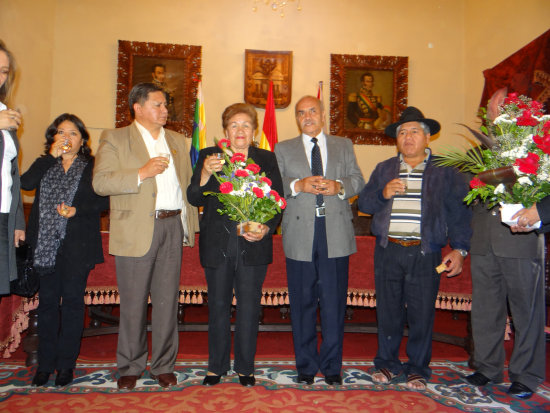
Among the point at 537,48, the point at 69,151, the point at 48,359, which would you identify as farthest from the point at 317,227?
the point at 537,48

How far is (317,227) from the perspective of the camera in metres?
2.83

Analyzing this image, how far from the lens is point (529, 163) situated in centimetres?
221

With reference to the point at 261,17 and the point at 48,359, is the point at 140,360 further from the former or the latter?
the point at 261,17

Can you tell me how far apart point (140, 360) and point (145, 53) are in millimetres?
4706

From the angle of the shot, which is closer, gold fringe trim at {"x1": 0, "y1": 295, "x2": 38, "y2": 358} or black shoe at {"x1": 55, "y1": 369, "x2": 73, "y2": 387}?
black shoe at {"x1": 55, "y1": 369, "x2": 73, "y2": 387}

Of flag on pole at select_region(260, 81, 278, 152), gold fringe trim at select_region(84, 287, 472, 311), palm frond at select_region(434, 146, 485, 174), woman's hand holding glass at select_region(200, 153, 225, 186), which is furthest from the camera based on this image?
flag on pole at select_region(260, 81, 278, 152)

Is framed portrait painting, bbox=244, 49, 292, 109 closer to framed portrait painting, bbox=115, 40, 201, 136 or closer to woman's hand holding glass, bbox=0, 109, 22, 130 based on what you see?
framed portrait painting, bbox=115, 40, 201, 136

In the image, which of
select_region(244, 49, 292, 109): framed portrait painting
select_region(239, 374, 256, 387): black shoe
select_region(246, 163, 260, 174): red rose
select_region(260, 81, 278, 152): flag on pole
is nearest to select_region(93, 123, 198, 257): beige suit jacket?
select_region(246, 163, 260, 174): red rose

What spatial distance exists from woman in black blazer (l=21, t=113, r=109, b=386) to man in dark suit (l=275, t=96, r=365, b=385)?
1.33 m

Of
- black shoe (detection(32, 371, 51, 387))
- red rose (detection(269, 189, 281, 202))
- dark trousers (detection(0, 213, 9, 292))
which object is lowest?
black shoe (detection(32, 371, 51, 387))

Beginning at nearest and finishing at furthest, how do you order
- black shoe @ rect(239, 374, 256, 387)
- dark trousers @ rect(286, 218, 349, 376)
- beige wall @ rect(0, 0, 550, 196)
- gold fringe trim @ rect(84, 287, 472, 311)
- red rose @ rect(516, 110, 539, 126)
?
red rose @ rect(516, 110, 539, 126) → black shoe @ rect(239, 374, 256, 387) → dark trousers @ rect(286, 218, 349, 376) → gold fringe trim @ rect(84, 287, 472, 311) → beige wall @ rect(0, 0, 550, 196)

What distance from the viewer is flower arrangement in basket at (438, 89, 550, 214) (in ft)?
7.47

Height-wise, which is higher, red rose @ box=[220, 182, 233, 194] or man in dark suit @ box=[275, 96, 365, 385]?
red rose @ box=[220, 182, 233, 194]

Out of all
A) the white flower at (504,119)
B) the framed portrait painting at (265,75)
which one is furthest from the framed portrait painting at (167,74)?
the white flower at (504,119)
